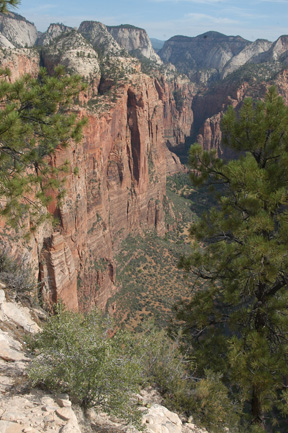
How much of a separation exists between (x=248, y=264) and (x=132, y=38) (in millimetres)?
176707

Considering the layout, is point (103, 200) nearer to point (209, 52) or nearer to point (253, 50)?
point (253, 50)

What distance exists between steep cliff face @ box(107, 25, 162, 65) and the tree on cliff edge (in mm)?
163352

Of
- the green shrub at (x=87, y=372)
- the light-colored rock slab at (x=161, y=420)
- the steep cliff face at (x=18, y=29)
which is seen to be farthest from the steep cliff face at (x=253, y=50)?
the green shrub at (x=87, y=372)

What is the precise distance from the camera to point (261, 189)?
20.1 ft

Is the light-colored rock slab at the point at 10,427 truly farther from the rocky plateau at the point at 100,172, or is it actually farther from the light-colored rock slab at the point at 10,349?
the rocky plateau at the point at 100,172

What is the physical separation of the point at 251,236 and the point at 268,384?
273 centimetres

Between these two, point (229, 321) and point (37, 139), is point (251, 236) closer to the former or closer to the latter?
point (229, 321)

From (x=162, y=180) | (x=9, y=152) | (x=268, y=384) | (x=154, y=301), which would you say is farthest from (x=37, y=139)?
(x=162, y=180)

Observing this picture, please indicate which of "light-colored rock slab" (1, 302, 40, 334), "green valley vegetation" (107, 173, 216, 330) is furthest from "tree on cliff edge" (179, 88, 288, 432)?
"green valley vegetation" (107, 173, 216, 330)

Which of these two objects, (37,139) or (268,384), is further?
(37,139)

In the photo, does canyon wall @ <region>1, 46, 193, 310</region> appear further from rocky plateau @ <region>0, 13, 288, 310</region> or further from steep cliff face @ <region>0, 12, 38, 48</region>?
steep cliff face @ <region>0, 12, 38, 48</region>

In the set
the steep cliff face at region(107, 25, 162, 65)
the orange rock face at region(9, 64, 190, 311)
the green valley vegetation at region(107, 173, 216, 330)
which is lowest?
the green valley vegetation at region(107, 173, 216, 330)

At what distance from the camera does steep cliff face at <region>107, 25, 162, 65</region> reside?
156625 mm

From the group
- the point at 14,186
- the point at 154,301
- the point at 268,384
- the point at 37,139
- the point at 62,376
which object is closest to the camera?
the point at 62,376
